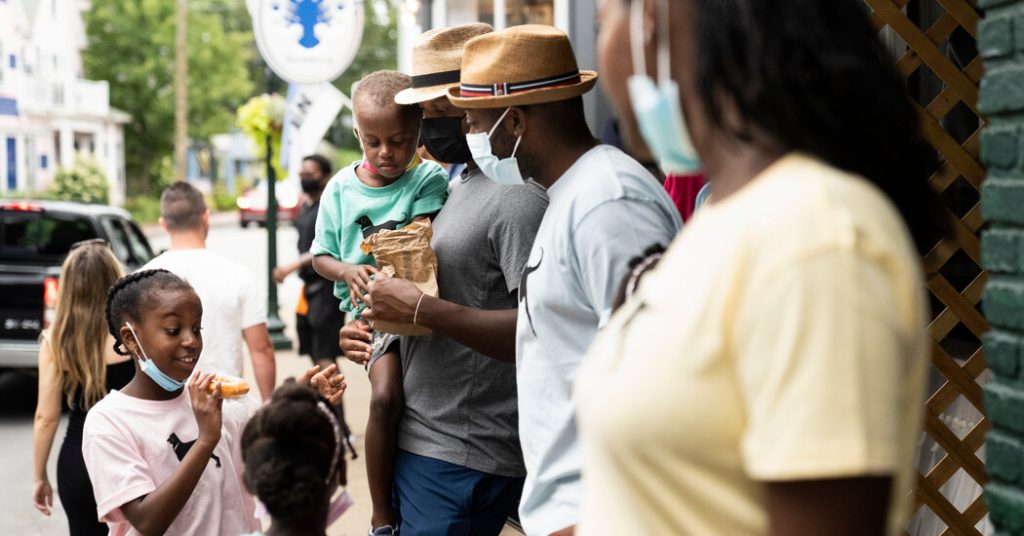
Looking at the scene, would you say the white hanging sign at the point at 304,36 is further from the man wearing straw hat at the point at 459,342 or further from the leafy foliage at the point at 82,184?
the leafy foliage at the point at 82,184

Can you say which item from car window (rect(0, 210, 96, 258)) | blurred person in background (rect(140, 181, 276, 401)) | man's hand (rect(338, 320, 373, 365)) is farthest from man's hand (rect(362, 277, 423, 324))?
car window (rect(0, 210, 96, 258))

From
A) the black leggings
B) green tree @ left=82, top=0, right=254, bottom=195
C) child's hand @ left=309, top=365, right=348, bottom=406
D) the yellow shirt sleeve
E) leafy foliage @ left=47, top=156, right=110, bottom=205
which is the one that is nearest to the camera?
the yellow shirt sleeve

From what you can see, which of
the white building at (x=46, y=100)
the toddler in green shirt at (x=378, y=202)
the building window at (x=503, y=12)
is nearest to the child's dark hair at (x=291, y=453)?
the toddler in green shirt at (x=378, y=202)

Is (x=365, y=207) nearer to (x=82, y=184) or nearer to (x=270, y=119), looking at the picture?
(x=270, y=119)

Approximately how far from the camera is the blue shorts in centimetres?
368

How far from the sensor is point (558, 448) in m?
2.79

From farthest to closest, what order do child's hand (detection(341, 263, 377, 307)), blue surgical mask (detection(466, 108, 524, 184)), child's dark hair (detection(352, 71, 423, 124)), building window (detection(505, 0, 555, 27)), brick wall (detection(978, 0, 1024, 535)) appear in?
1. building window (detection(505, 0, 555, 27))
2. child's dark hair (detection(352, 71, 423, 124))
3. child's hand (detection(341, 263, 377, 307))
4. blue surgical mask (detection(466, 108, 524, 184))
5. brick wall (detection(978, 0, 1024, 535))

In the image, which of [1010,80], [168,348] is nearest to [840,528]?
[1010,80]

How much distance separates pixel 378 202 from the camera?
4.25 metres

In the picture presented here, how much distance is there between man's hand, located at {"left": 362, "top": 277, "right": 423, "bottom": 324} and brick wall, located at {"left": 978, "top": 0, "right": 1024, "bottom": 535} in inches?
61.4

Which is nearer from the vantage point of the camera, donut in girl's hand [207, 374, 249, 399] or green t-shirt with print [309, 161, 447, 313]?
donut in girl's hand [207, 374, 249, 399]

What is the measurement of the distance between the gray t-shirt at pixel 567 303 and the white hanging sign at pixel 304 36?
8250 mm

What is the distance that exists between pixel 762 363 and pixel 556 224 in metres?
1.49

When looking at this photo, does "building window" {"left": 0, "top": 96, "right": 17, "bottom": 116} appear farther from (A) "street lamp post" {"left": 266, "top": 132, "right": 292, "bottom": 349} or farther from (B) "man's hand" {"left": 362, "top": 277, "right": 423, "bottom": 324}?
(B) "man's hand" {"left": 362, "top": 277, "right": 423, "bottom": 324}
